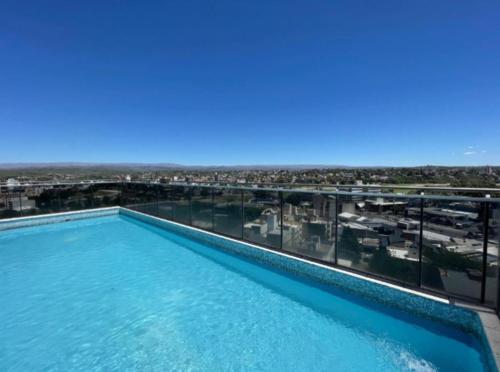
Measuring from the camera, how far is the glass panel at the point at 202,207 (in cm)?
641

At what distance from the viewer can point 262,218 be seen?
5059 millimetres

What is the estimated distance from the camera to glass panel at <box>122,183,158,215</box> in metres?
8.90

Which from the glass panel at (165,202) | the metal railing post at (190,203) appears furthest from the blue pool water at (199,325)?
the glass panel at (165,202)

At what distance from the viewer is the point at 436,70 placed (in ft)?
32.1

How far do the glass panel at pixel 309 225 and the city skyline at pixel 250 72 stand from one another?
638 cm

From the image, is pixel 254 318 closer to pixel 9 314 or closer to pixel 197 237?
pixel 9 314

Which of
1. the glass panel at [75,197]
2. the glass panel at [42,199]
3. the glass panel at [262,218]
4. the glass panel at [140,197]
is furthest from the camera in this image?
the glass panel at [75,197]

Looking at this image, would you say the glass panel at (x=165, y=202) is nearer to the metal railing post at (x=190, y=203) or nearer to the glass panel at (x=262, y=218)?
the metal railing post at (x=190, y=203)

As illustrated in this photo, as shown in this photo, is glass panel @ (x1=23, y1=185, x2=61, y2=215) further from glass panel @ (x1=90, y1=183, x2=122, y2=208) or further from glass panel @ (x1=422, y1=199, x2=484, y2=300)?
glass panel @ (x1=422, y1=199, x2=484, y2=300)

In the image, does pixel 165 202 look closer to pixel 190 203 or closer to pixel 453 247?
pixel 190 203

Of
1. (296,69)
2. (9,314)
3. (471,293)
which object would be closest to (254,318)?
(471,293)

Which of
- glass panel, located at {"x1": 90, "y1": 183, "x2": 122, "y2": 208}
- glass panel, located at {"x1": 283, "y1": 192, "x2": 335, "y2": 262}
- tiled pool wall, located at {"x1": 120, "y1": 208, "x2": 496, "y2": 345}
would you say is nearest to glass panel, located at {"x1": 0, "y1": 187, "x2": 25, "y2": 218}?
glass panel, located at {"x1": 90, "y1": 183, "x2": 122, "y2": 208}

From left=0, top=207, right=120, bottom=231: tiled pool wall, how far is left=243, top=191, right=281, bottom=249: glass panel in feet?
25.0

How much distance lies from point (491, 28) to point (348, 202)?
24.7ft
